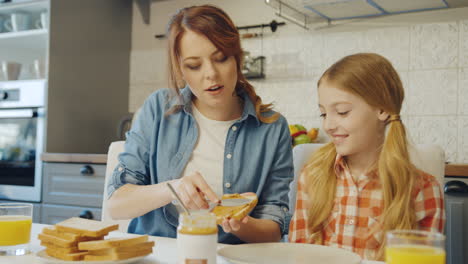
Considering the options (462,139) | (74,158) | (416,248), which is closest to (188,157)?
(416,248)

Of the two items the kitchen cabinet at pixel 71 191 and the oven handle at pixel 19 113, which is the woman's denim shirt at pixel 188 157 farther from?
the oven handle at pixel 19 113

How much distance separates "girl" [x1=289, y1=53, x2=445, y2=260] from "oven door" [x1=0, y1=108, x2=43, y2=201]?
1.92 metres

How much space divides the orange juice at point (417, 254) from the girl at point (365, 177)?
0.47 meters

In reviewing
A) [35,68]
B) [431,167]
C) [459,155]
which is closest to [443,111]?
[459,155]

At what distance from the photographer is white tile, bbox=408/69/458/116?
237 cm

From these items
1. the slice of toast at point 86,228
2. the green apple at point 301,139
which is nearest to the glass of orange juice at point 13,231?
the slice of toast at point 86,228

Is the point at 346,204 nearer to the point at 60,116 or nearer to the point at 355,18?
the point at 355,18

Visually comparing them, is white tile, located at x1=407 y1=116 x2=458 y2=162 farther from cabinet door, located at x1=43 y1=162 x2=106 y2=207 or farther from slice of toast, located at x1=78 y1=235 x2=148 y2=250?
slice of toast, located at x1=78 y1=235 x2=148 y2=250

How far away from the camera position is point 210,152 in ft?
4.48

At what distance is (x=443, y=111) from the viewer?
2.39m

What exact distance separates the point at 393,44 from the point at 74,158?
1742 mm

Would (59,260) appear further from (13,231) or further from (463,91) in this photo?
(463,91)

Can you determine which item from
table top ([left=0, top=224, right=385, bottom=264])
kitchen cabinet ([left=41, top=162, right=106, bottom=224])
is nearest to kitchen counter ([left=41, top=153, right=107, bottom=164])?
kitchen cabinet ([left=41, top=162, right=106, bottom=224])

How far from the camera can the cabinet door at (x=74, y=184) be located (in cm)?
249
